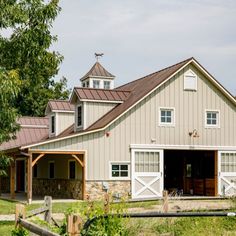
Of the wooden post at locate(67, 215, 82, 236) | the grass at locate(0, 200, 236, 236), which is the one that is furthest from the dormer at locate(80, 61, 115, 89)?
the wooden post at locate(67, 215, 82, 236)

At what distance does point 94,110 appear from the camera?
28.0 metres

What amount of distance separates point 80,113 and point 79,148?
3.59m

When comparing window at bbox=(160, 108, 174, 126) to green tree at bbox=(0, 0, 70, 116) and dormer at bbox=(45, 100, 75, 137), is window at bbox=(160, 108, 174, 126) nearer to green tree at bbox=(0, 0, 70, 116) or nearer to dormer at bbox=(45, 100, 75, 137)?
dormer at bbox=(45, 100, 75, 137)

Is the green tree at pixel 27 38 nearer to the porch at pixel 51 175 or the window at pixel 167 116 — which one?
the porch at pixel 51 175

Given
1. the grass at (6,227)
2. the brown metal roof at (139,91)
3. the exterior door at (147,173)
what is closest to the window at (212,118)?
the brown metal roof at (139,91)

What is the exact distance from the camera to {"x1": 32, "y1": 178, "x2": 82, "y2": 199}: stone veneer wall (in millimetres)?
26631

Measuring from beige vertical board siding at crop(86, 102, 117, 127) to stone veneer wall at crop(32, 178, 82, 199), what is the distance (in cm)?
326

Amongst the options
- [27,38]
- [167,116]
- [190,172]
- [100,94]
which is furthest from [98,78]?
[27,38]

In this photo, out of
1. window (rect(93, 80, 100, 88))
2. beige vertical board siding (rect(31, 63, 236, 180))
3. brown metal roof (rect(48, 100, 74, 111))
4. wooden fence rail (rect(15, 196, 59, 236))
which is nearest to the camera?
wooden fence rail (rect(15, 196, 59, 236))

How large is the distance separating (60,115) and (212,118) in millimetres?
9677

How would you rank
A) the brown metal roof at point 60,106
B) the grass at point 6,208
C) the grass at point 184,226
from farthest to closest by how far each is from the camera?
the brown metal roof at point 60,106 < the grass at point 6,208 < the grass at point 184,226

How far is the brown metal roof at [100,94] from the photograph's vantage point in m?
27.7

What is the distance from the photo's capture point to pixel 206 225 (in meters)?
12.8

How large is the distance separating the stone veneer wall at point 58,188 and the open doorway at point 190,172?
5.04 meters
